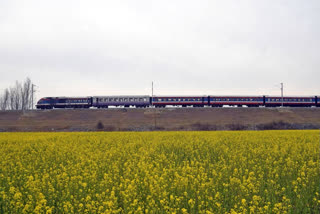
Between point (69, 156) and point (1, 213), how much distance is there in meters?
5.25

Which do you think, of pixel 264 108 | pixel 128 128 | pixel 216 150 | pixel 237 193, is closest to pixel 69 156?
pixel 216 150

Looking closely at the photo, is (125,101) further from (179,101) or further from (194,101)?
(194,101)

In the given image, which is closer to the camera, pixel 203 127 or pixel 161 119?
pixel 203 127

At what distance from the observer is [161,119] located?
4788 cm

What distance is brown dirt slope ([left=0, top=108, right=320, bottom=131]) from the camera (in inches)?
1676

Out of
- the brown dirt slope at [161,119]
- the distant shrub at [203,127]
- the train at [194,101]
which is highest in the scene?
the train at [194,101]

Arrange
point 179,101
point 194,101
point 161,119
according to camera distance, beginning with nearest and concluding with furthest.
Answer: point 161,119 → point 179,101 → point 194,101

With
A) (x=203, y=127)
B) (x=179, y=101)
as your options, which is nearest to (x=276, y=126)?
(x=203, y=127)

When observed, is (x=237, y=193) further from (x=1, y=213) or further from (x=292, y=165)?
(x=1, y=213)

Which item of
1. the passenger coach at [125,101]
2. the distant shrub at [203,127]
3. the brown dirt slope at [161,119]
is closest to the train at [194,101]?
the passenger coach at [125,101]

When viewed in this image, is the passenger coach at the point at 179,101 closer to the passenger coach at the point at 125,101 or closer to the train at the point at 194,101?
the train at the point at 194,101

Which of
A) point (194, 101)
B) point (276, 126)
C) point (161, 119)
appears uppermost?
point (194, 101)

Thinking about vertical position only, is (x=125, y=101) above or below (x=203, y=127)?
above

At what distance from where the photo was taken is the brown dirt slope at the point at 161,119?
42.6 meters
